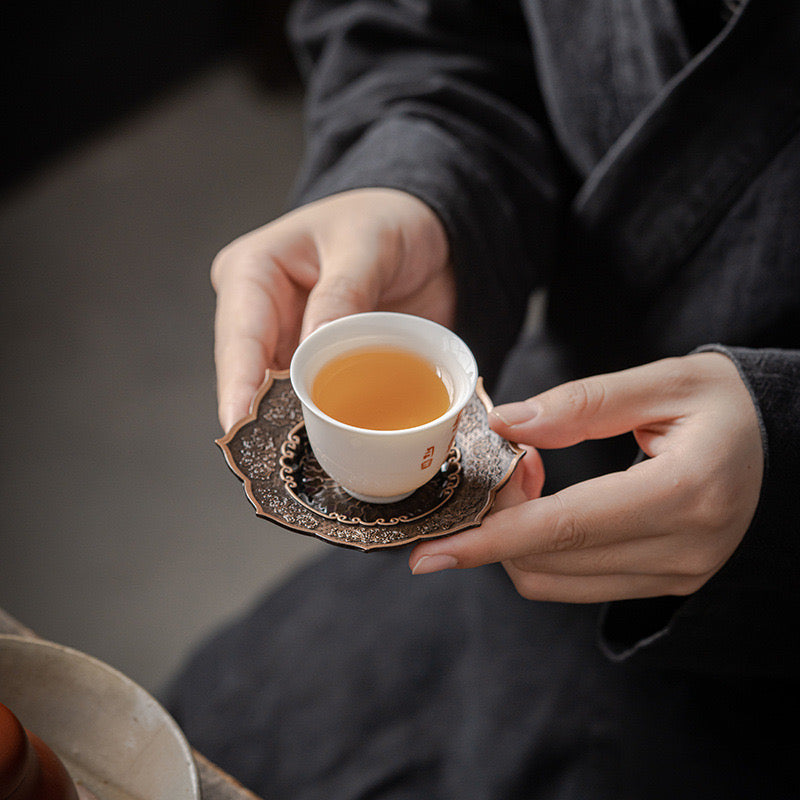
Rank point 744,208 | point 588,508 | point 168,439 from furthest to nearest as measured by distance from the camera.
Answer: point 168,439, point 744,208, point 588,508

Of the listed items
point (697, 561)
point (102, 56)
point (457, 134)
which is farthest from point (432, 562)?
point (102, 56)

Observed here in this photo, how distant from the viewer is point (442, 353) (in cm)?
71

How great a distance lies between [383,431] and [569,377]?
1.82ft

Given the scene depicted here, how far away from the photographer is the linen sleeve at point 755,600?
70 centimetres

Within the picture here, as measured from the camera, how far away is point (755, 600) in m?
0.79

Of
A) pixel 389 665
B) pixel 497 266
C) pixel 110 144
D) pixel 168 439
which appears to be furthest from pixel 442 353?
pixel 110 144

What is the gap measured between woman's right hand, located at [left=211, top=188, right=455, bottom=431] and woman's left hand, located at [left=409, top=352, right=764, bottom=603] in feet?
0.73

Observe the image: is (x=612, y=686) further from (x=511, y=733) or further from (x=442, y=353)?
(x=442, y=353)

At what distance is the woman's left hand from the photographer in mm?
650

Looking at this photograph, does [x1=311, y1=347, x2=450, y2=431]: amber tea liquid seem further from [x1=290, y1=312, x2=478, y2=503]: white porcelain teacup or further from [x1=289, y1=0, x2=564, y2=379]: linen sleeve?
[x1=289, y1=0, x2=564, y2=379]: linen sleeve

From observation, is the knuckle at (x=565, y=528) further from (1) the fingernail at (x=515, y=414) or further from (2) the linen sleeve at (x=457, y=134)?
(2) the linen sleeve at (x=457, y=134)

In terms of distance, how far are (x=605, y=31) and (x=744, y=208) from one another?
11.6 inches

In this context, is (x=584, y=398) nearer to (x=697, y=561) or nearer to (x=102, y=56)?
(x=697, y=561)

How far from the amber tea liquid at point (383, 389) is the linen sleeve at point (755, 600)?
1.00 feet
